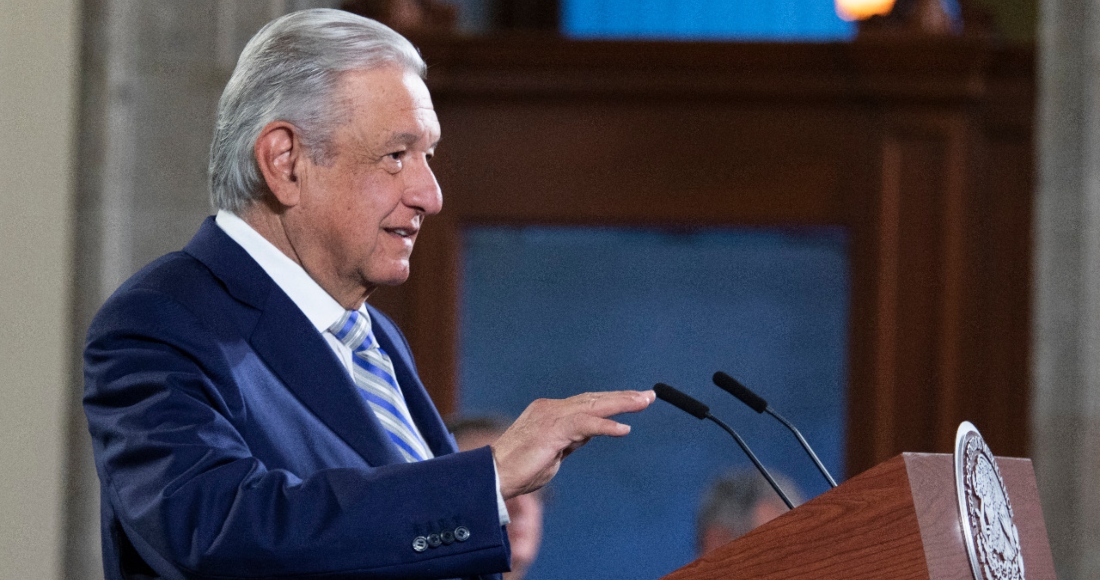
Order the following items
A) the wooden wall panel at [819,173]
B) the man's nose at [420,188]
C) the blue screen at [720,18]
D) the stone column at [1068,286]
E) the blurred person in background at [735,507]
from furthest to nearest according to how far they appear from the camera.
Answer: the blue screen at [720,18] < the wooden wall panel at [819,173] < the stone column at [1068,286] < the blurred person in background at [735,507] < the man's nose at [420,188]

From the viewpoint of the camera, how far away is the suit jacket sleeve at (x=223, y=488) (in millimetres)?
1553

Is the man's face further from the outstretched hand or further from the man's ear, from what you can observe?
the outstretched hand

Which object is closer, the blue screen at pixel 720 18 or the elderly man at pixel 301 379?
the elderly man at pixel 301 379

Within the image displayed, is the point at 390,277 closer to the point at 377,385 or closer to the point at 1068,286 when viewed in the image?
the point at 377,385

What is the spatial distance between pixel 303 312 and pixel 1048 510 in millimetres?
3156

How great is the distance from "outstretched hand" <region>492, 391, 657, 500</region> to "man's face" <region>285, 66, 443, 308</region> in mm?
423

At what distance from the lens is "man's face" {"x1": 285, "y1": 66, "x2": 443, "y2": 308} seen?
75.8 inches

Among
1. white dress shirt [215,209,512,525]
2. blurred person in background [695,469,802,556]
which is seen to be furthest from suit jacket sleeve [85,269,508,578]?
blurred person in background [695,469,802,556]

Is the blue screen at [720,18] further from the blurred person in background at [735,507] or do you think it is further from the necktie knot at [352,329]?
the necktie knot at [352,329]

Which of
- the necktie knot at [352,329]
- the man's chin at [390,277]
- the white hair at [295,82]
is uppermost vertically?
the white hair at [295,82]

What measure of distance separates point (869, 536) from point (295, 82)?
0.96 meters

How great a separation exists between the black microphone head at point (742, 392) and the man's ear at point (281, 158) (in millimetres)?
664

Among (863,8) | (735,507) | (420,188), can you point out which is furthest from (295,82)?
(863,8)

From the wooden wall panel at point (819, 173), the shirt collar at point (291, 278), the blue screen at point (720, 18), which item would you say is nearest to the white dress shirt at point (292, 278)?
the shirt collar at point (291, 278)
